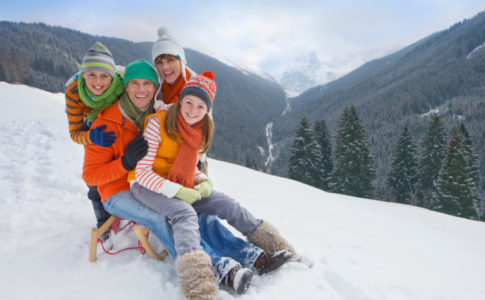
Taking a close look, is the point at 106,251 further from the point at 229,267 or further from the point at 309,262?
the point at 309,262

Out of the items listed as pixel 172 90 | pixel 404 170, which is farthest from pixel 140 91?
pixel 404 170

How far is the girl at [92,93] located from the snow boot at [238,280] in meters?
1.78

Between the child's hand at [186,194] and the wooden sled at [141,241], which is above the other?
the child's hand at [186,194]

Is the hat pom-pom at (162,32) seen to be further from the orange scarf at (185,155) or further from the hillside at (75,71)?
the hillside at (75,71)

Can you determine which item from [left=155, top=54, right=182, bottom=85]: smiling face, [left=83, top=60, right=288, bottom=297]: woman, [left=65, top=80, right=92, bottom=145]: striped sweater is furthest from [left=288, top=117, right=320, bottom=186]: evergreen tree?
[left=65, top=80, right=92, bottom=145]: striped sweater

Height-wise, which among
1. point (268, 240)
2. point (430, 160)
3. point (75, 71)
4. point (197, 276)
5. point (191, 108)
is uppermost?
point (75, 71)

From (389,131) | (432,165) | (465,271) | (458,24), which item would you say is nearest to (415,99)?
(389,131)

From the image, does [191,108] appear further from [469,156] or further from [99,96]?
[469,156]

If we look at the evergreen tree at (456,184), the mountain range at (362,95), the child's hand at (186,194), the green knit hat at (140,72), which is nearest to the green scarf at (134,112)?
Result: the green knit hat at (140,72)

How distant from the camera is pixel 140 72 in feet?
9.50

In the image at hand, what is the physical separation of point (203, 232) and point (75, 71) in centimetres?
8862

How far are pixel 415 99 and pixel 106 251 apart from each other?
11097 cm

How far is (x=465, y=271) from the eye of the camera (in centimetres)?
403

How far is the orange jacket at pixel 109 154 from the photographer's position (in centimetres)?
278
